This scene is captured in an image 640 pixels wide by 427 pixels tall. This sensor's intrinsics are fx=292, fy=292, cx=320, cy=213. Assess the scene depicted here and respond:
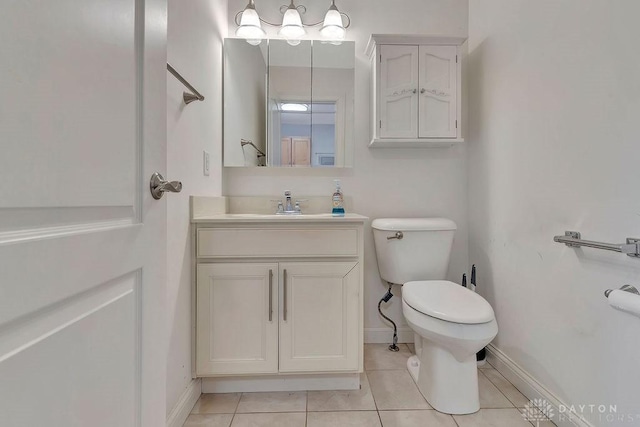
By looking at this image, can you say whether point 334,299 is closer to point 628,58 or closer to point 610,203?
point 610,203

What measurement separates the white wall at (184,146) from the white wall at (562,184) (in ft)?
4.93

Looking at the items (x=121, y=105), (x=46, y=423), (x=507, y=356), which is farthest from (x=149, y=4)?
(x=507, y=356)

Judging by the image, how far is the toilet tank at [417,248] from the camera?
5.29 ft

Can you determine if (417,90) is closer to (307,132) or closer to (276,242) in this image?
(307,132)

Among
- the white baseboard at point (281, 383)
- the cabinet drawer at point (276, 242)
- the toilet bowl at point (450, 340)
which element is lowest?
the white baseboard at point (281, 383)

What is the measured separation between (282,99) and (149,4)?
4.03ft

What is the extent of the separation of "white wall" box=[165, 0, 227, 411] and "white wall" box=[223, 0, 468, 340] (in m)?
0.51

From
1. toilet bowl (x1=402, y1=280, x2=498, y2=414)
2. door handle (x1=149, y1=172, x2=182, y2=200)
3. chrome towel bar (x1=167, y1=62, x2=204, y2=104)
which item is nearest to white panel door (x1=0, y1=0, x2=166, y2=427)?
door handle (x1=149, y1=172, x2=182, y2=200)

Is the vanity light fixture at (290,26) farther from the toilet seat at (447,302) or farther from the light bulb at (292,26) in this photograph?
the toilet seat at (447,302)

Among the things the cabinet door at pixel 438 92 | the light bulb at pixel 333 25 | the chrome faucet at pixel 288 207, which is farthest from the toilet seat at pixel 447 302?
the light bulb at pixel 333 25

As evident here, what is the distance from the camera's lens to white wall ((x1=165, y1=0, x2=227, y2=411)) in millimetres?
1093

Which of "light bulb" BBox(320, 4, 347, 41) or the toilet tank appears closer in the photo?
the toilet tank

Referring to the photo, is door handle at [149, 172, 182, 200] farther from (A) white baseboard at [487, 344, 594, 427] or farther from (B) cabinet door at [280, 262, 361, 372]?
(A) white baseboard at [487, 344, 594, 427]

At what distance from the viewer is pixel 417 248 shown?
162 centimetres
